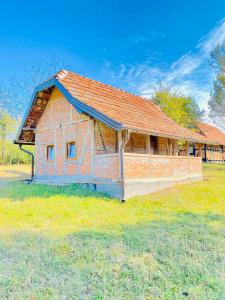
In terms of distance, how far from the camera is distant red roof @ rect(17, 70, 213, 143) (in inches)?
390

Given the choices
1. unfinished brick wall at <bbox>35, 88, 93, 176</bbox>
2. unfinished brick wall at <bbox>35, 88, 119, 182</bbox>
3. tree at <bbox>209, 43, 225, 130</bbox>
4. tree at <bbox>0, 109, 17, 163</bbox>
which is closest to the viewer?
unfinished brick wall at <bbox>35, 88, 119, 182</bbox>

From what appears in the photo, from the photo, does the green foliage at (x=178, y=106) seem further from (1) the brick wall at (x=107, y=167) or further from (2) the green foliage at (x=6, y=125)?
(2) the green foliage at (x=6, y=125)

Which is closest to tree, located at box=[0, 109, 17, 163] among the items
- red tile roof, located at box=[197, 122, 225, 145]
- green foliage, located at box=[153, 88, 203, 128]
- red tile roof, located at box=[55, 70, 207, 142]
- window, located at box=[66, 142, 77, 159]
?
green foliage, located at box=[153, 88, 203, 128]

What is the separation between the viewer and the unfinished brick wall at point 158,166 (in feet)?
32.4

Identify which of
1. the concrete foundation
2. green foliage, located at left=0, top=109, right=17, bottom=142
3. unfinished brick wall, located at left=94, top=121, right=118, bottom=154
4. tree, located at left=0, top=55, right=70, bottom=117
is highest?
tree, located at left=0, top=55, right=70, bottom=117

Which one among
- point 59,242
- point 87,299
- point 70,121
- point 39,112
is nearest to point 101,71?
point 39,112

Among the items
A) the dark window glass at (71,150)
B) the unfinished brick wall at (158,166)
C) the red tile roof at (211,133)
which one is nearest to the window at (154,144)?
the unfinished brick wall at (158,166)

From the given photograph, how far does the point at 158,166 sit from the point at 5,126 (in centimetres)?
2948

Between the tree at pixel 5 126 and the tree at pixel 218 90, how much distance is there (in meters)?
25.5

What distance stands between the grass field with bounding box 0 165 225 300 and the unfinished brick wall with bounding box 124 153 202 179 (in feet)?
6.43

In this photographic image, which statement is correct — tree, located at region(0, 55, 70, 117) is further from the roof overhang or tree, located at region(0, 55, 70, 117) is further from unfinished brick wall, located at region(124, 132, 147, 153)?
unfinished brick wall, located at region(124, 132, 147, 153)

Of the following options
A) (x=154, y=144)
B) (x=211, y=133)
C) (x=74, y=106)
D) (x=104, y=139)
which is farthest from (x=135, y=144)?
(x=211, y=133)

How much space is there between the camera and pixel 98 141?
439 inches

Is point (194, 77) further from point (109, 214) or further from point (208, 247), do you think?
point (208, 247)
